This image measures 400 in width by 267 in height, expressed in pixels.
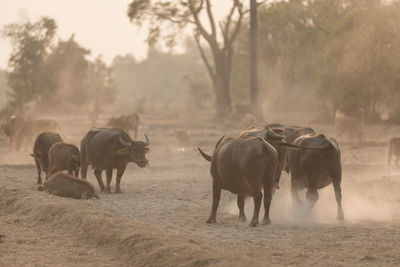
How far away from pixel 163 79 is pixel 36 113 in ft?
263

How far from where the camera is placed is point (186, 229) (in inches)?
392

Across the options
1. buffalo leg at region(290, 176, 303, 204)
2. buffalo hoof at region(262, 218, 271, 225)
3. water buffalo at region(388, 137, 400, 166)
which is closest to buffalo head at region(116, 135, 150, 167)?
buffalo leg at region(290, 176, 303, 204)

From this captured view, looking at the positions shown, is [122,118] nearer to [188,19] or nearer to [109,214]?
[188,19]

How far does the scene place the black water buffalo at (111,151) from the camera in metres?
14.4

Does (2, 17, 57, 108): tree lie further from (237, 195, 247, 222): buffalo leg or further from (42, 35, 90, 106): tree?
(237, 195, 247, 222): buffalo leg

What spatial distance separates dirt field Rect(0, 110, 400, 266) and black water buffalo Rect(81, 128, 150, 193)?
0.72 metres

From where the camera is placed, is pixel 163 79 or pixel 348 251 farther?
pixel 163 79

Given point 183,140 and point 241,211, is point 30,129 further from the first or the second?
point 241,211

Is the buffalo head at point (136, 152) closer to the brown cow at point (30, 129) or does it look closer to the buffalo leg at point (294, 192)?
the buffalo leg at point (294, 192)

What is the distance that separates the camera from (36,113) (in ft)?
197

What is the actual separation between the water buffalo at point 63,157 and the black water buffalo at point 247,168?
519 centimetres

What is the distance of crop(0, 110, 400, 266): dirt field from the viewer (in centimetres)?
807

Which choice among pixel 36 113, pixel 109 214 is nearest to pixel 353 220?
pixel 109 214

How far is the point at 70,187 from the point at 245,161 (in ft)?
16.0
